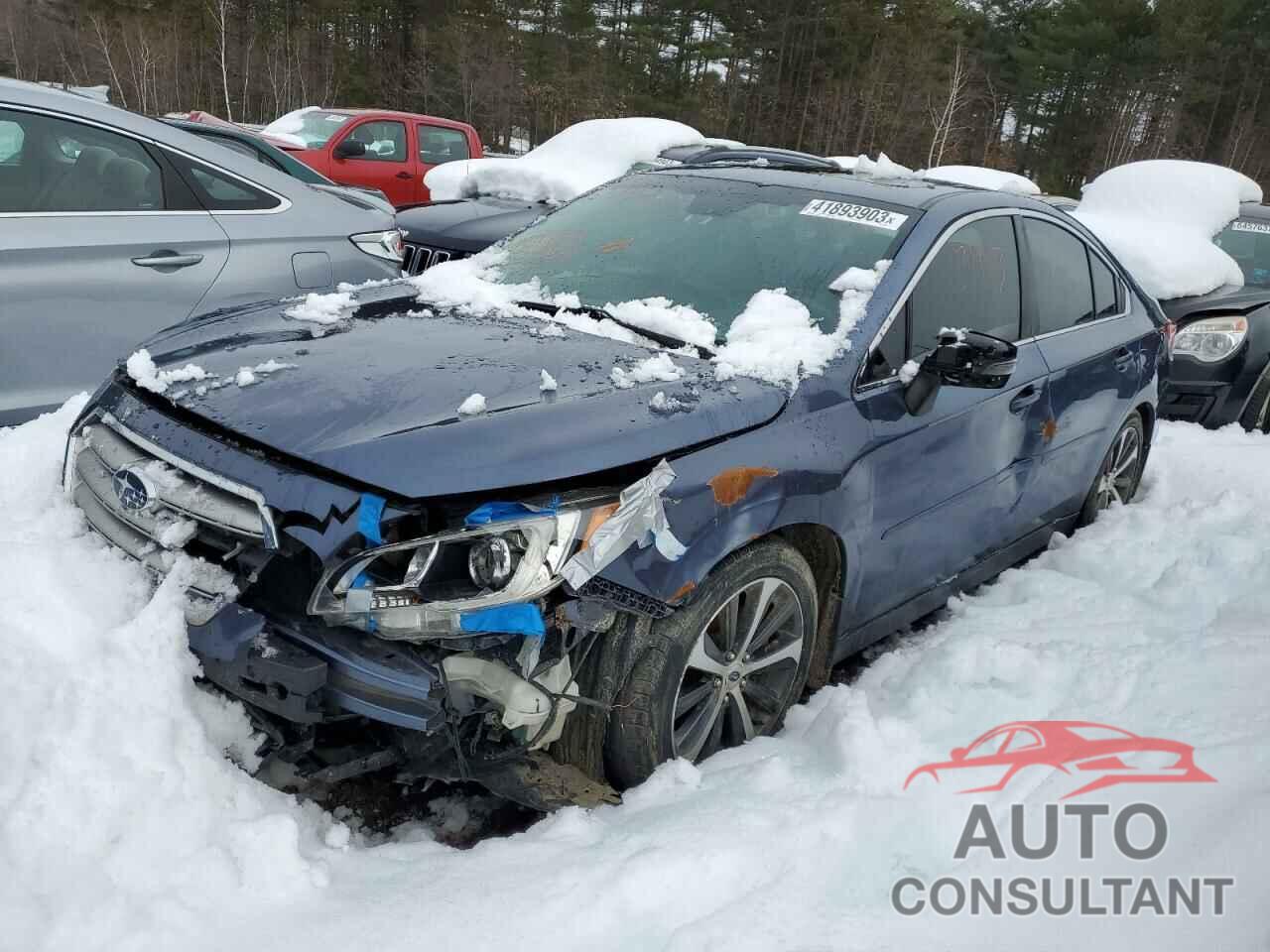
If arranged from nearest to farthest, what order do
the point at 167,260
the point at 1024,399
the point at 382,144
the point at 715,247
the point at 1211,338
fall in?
the point at 715,247 < the point at 1024,399 < the point at 167,260 < the point at 1211,338 < the point at 382,144

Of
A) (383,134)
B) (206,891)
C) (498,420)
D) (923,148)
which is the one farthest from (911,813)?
(923,148)

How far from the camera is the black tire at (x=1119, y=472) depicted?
4.55 meters

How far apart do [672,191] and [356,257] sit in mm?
1711

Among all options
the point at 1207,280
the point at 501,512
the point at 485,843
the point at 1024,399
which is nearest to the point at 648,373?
the point at 501,512

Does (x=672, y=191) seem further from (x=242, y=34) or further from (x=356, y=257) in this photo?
(x=242, y=34)

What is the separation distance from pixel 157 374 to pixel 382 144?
433 inches

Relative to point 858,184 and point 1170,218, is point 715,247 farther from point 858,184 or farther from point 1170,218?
point 1170,218

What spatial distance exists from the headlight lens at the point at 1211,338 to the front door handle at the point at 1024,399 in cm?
346

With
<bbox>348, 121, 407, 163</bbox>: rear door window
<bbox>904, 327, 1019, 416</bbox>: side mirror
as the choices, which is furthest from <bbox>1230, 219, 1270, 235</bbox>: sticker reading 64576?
<bbox>348, 121, 407, 163</bbox>: rear door window

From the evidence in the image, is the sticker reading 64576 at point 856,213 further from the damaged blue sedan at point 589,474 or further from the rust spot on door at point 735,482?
the rust spot on door at point 735,482

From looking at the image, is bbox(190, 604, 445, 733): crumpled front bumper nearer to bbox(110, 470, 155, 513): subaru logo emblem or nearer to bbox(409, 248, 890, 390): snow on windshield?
bbox(110, 470, 155, 513): subaru logo emblem

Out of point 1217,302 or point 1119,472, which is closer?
point 1119,472

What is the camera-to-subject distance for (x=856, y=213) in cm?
339

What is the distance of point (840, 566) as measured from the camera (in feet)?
9.75
